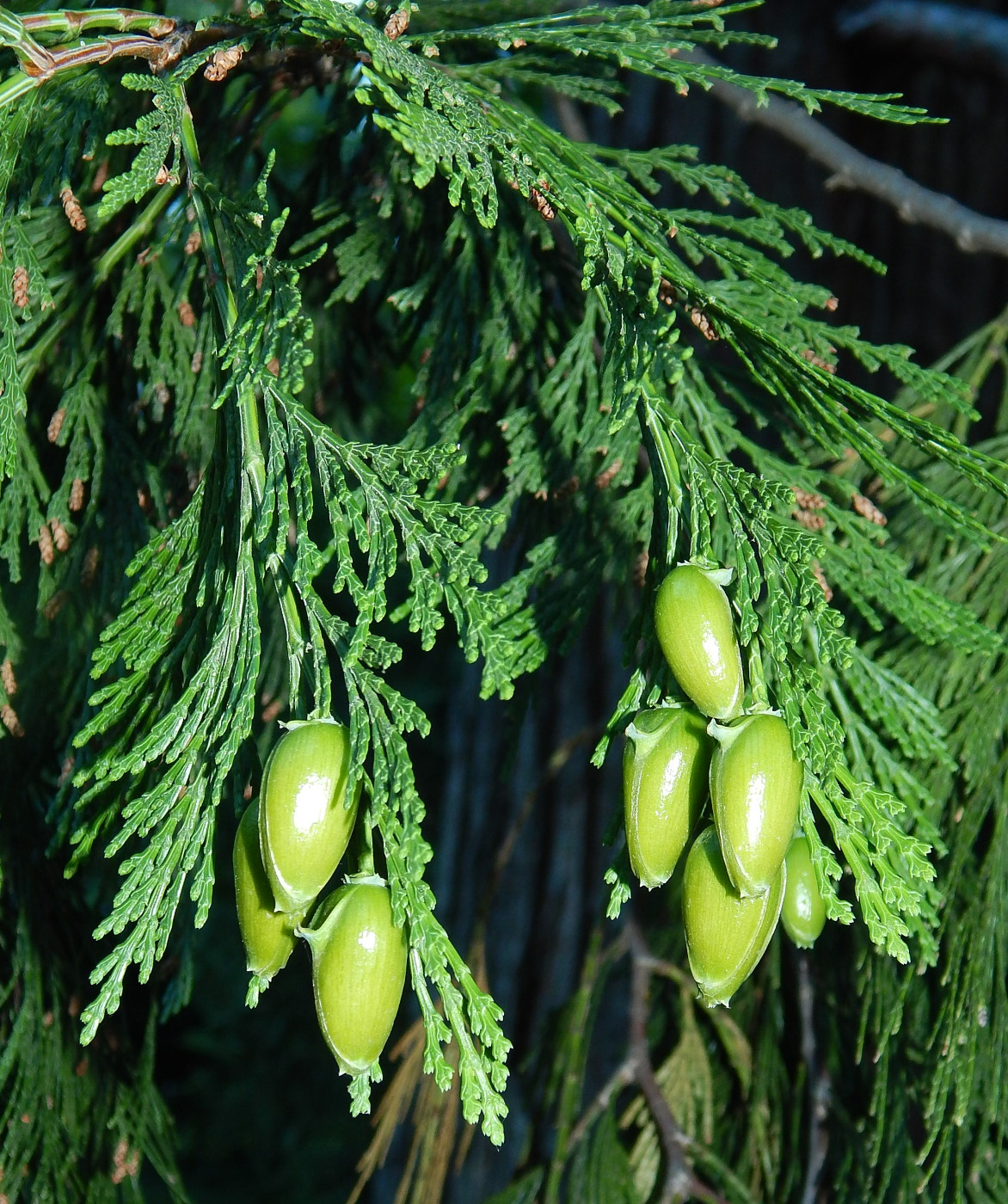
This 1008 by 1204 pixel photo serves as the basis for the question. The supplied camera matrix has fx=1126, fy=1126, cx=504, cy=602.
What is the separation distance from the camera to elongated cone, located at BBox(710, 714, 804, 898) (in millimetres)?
703

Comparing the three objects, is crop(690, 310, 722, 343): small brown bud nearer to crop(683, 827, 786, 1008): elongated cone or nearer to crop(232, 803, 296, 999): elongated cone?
crop(683, 827, 786, 1008): elongated cone

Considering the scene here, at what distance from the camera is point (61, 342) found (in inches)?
52.3

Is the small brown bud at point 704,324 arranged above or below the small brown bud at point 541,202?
below

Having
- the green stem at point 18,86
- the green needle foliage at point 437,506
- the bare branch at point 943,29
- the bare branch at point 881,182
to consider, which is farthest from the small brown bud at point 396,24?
the bare branch at point 943,29

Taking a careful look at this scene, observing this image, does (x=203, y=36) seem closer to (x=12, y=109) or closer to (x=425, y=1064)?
(x=12, y=109)

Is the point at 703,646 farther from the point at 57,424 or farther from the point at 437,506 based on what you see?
the point at 57,424

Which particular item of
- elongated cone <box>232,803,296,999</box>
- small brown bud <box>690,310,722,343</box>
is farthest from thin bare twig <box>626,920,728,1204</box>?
small brown bud <box>690,310,722,343</box>

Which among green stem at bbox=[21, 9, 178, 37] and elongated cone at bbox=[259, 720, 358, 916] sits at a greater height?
green stem at bbox=[21, 9, 178, 37]

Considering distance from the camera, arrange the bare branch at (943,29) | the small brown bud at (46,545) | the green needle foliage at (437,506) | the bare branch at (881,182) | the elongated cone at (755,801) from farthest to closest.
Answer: the bare branch at (943,29)
the bare branch at (881,182)
the small brown bud at (46,545)
the green needle foliage at (437,506)
the elongated cone at (755,801)

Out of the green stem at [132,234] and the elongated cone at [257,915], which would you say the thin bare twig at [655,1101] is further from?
the green stem at [132,234]

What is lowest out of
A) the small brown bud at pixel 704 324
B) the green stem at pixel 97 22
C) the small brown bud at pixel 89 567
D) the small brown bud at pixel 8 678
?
the small brown bud at pixel 8 678

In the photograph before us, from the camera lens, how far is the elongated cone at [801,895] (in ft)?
3.15

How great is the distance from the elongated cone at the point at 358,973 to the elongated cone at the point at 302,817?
3cm

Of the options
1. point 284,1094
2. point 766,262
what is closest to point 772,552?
point 766,262
